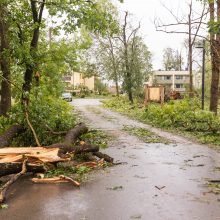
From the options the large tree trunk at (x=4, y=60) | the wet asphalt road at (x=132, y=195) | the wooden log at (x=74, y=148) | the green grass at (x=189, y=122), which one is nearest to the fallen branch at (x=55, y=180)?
the wet asphalt road at (x=132, y=195)

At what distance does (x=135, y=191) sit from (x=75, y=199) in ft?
3.82

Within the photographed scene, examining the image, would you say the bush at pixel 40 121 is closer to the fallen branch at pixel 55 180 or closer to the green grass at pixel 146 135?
the green grass at pixel 146 135

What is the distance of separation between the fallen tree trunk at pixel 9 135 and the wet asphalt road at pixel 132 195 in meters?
2.54

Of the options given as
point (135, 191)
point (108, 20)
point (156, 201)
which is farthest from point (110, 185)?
point (108, 20)

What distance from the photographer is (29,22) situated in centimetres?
1623

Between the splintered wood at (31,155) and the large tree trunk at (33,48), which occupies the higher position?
the large tree trunk at (33,48)

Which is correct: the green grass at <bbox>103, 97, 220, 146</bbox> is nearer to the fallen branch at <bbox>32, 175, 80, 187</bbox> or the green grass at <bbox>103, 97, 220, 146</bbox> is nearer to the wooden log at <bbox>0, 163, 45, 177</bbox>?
Result: the fallen branch at <bbox>32, 175, 80, 187</bbox>

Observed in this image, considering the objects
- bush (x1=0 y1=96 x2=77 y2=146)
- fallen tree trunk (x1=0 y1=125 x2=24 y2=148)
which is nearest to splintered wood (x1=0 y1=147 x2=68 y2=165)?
fallen tree trunk (x1=0 y1=125 x2=24 y2=148)

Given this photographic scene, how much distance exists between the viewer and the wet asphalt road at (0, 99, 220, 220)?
556 cm

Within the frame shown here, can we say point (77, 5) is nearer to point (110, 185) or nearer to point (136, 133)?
point (136, 133)

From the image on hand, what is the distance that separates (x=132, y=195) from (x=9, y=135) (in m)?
5.25

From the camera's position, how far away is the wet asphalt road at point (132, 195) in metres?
5.56

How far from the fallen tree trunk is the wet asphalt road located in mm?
2538

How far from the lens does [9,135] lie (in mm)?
10477
